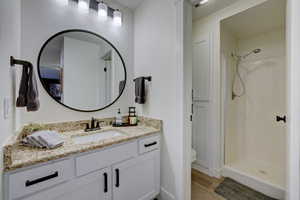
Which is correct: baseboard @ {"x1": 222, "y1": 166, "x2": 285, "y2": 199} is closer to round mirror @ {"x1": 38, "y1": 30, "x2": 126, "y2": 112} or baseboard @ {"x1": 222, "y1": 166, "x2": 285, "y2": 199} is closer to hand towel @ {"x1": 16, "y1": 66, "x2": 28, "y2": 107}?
round mirror @ {"x1": 38, "y1": 30, "x2": 126, "y2": 112}

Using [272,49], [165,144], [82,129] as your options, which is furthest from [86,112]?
[272,49]

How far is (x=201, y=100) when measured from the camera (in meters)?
2.17

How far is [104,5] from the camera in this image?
1.69 m

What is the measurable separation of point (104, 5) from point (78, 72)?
90 centimetres

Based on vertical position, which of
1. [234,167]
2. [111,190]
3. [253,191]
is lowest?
[253,191]

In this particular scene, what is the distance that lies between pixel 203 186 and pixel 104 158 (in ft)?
4.81

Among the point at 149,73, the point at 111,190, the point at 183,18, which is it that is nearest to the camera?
the point at 111,190

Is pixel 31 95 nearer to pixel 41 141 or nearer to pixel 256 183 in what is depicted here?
pixel 41 141

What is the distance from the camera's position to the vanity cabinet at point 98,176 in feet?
2.68

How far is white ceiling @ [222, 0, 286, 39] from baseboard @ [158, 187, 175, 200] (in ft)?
7.72

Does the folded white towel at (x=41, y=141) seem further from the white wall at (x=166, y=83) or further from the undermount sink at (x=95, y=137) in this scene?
the white wall at (x=166, y=83)

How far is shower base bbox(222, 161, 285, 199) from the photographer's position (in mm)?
1596

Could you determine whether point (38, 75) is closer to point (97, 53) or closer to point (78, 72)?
point (78, 72)

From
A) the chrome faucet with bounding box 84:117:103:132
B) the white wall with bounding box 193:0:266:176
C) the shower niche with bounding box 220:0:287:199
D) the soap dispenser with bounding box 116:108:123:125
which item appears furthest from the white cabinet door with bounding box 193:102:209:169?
the chrome faucet with bounding box 84:117:103:132
